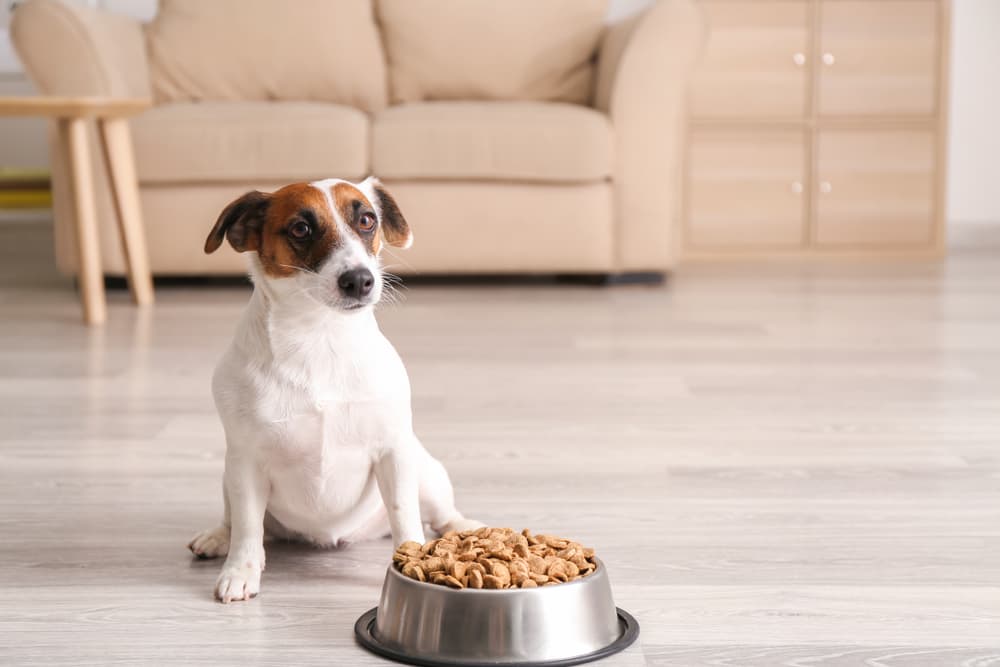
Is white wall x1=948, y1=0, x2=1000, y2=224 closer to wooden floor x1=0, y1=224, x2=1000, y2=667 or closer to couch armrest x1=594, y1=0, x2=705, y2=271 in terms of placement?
couch armrest x1=594, y1=0, x2=705, y2=271

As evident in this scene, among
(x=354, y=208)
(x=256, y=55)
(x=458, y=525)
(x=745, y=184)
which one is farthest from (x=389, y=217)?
(x=745, y=184)

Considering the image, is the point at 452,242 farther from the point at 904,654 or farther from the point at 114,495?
the point at 904,654

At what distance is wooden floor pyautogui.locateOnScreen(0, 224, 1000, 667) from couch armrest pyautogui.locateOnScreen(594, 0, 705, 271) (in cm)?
47

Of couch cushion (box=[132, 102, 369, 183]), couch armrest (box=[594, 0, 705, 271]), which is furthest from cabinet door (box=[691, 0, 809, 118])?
couch cushion (box=[132, 102, 369, 183])

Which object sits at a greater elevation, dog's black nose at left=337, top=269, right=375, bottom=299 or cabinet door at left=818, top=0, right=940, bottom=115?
dog's black nose at left=337, top=269, right=375, bottom=299

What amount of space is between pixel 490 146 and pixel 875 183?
185 centimetres

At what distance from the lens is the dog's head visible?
1.34 m

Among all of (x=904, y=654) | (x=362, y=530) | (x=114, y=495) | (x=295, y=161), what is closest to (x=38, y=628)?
(x=362, y=530)

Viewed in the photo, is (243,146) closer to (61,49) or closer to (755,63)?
(61,49)

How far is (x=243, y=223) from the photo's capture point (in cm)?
139

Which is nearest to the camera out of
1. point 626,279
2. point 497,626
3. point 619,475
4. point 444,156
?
point 497,626

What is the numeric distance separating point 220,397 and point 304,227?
211 millimetres

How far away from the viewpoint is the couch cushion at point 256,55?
436cm

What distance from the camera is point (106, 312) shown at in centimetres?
356
